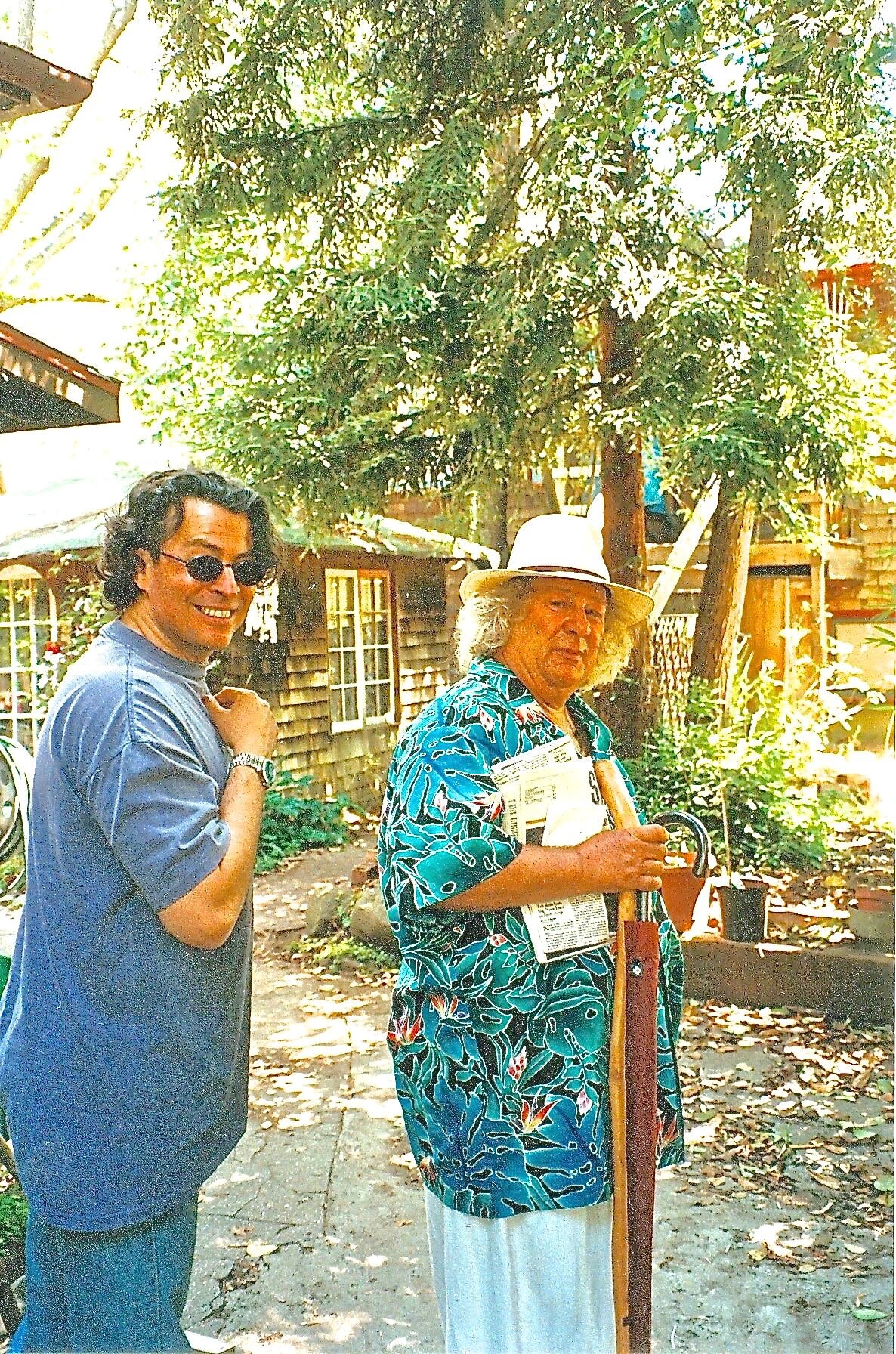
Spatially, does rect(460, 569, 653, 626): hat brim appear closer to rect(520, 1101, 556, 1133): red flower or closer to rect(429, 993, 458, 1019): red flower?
rect(429, 993, 458, 1019): red flower

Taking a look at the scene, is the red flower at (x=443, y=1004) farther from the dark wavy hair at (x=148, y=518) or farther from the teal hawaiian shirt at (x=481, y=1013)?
the dark wavy hair at (x=148, y=518)

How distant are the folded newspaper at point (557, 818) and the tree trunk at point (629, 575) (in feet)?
6.97

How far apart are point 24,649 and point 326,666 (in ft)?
3.95

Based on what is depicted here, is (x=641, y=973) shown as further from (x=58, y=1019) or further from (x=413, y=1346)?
(x=413, y=1346)

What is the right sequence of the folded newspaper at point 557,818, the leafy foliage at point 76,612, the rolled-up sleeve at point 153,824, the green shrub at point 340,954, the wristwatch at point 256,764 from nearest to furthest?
1. the rolled-up sleeve at point 153,824
2. the wristwatch at point 256,764
3. the folded newspaper at point 557,818
4. the leafy foliage at point 76,612
5. the green shrub at point 340,954

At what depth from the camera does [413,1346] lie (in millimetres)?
2250

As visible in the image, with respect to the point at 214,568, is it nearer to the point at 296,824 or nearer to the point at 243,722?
the point at 243,722

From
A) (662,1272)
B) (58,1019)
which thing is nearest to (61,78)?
(58,1019)

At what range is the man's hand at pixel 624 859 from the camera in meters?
1.65

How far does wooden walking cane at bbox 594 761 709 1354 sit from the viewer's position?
5.35 feet

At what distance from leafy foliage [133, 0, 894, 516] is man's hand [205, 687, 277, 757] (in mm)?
1526

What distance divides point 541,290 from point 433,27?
721 mm

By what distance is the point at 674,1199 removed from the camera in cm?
276

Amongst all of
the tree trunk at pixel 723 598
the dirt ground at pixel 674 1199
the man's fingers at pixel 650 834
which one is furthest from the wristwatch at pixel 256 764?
the tree trunk at pixel 723 598
